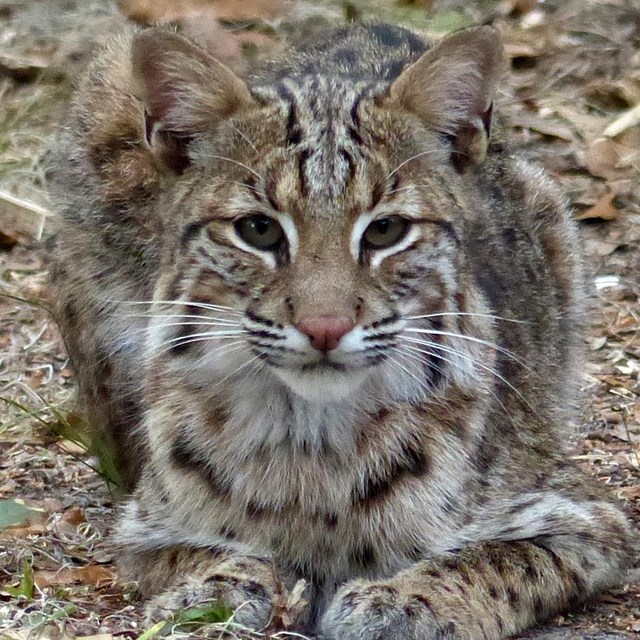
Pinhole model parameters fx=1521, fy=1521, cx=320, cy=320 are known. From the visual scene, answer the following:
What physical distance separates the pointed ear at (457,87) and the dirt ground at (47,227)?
1.61 metres

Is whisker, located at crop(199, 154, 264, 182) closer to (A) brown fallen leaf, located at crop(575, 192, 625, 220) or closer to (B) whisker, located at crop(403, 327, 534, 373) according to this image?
(B) whisker, located at crop(403, 327, 534, 373)

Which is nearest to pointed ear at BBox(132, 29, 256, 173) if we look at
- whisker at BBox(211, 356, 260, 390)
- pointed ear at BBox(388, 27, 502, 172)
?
pointed ear at BBox(388, 27, 502, 172)

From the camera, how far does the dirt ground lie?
5.11 metres

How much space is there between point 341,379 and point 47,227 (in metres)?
2.95

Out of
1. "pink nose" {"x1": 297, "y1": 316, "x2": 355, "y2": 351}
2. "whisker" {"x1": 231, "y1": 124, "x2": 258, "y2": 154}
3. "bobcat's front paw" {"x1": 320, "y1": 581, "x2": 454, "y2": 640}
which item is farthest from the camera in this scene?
"whisker" {"x1": 231, "y1": 124, "x2": 258, "y2": 154}

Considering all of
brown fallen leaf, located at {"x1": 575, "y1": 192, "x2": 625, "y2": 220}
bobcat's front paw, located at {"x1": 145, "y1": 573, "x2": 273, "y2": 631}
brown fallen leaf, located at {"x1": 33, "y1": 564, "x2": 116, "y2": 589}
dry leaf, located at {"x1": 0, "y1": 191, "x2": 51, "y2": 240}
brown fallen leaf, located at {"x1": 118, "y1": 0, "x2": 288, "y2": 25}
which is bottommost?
brown fallen leaf, located at {"x1": 33, "y1": 564, "x2": 116, "y2": 589}

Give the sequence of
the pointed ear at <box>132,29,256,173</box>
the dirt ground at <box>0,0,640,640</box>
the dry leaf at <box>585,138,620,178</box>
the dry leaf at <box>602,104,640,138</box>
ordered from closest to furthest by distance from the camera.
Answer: the pointed ear at <box>132,29,256,173</box>, the dirt ground at <box>0,0,640,640</box>, the dry leaf at <box>585,138,620,178</box>, the dry leaf at <box>602,104,640,138</box>

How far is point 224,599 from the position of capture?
15.2 feet

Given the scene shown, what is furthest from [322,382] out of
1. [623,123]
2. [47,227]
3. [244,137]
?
[623,123]

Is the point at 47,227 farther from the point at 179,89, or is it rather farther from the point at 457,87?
the point at 457,87

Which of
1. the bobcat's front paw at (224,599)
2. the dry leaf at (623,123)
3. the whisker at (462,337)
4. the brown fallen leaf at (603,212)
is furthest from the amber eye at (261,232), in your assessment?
the dry leaf at (623,123)

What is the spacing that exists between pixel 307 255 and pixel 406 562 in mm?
1113

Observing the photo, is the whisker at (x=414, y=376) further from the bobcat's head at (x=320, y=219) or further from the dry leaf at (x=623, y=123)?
the dry leaf at (x=623, y=123)

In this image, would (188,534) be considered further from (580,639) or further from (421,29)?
(421,29)
